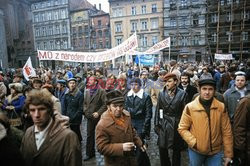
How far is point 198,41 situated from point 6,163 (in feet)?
126

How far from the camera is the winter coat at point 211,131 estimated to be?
2855mm

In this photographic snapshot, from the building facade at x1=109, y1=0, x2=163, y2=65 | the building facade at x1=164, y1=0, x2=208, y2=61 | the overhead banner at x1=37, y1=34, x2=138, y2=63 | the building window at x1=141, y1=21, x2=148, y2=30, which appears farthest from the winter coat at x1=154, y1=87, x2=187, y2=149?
the building window at x1=141, y1=21, x2=148, y2=30

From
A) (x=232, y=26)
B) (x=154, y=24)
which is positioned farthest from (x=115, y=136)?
(x=154, y=24)

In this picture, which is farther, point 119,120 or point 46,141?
point 119,120

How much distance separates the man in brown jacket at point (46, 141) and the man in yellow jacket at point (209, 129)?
5.41 ft

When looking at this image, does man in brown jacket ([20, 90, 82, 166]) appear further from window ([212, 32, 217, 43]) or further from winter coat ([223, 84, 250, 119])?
window ([212, 32, 217, 43])

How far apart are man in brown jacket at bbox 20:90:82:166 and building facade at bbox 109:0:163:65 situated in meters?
40.0

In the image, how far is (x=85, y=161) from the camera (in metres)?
4.88

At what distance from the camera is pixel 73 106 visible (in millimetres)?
4922

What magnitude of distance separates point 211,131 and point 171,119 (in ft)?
2.99

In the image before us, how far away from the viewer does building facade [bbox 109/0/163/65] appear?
41.3 meters

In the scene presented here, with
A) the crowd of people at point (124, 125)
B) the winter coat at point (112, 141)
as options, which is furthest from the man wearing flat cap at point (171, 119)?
the winter coat at point (112, 141)

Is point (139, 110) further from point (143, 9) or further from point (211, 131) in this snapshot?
point (143, 9)

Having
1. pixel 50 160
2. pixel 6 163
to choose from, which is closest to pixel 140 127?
pixel 50 160
